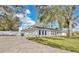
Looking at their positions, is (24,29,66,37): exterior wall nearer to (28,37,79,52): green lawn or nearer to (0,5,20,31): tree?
(28,37,79,52): green lawn

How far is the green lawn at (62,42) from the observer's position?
11.2ft

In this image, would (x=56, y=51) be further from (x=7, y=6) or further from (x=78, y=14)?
(x=7, y=6)

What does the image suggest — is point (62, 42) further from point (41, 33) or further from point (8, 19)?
point (8, 19)

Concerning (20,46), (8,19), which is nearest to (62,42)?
(20,46)

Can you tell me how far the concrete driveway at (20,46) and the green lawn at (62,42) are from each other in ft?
0.16

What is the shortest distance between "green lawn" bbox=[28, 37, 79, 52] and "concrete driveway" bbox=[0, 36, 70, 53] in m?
0.05

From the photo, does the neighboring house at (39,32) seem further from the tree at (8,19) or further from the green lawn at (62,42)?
the tree at (8,19)

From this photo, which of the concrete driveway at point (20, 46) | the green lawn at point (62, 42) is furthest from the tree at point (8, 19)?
the green lawn at point (62, 42)

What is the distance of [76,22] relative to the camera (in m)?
3.45

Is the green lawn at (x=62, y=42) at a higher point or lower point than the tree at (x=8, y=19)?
lower

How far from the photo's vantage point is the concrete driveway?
339 centimetres
